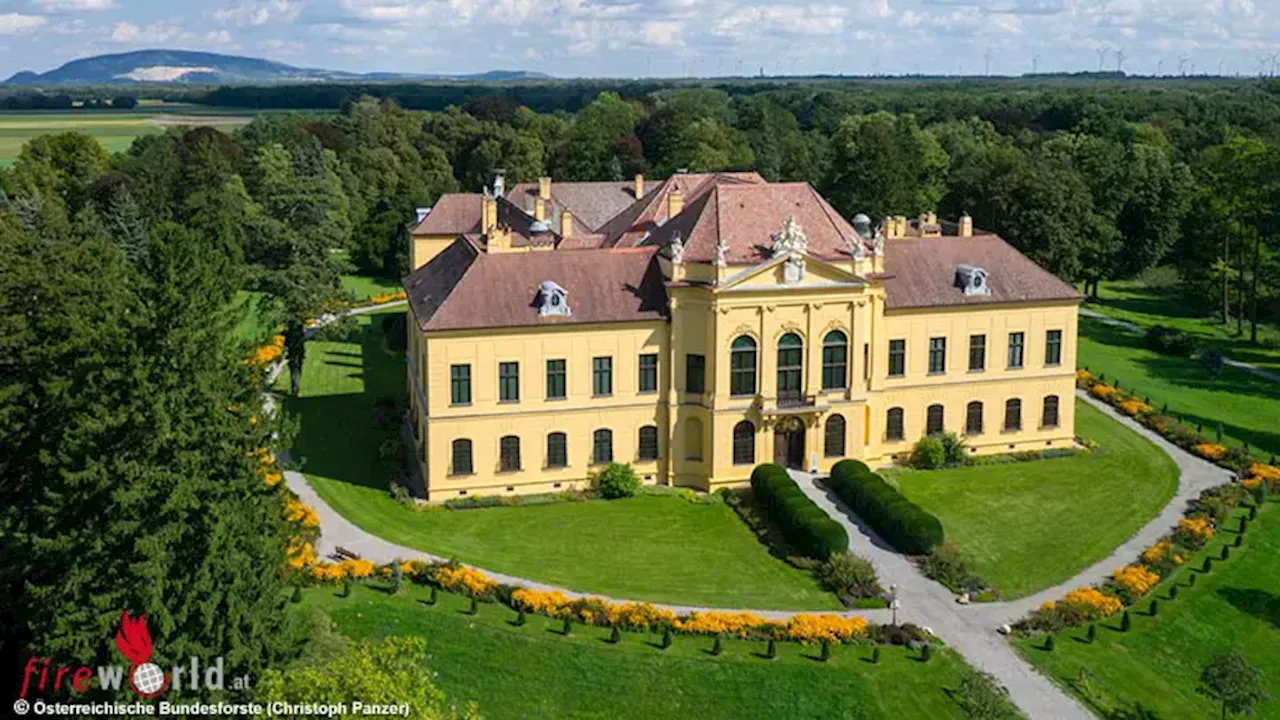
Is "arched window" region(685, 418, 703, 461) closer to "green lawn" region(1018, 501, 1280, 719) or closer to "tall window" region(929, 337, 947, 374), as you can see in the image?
"tall window" region(929, 337, 947, 374)

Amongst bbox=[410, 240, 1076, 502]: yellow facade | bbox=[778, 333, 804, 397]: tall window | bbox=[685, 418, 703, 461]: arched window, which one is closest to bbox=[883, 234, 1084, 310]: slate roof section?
bbox=[410, 240, 1076, 502]: yellow facade

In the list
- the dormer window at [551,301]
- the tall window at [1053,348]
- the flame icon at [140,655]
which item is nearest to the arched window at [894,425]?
the tall window at [1053,348]

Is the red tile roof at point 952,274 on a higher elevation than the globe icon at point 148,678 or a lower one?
higher

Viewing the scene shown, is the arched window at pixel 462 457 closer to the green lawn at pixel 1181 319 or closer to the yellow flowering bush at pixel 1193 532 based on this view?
the yellow flowering bush at pixel 1193 532

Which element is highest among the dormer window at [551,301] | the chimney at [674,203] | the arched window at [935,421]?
the chimney at [674,203]

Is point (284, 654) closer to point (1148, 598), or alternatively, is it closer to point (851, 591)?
point (851, 591)

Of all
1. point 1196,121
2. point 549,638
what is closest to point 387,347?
point 549,638
